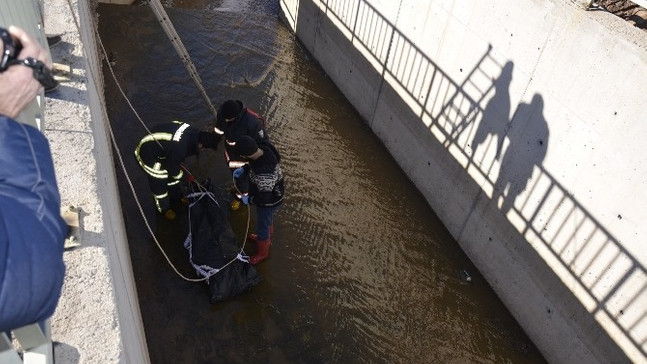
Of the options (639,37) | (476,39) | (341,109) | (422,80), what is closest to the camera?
(639,37)

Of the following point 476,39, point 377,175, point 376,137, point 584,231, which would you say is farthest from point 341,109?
point 584,231

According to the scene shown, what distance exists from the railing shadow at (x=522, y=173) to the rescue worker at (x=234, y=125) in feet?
8.27

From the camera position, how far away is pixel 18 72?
4.92ft

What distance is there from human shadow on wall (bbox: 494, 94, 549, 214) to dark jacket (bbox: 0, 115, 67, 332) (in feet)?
15.2

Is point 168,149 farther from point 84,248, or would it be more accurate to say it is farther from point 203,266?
point 84,248

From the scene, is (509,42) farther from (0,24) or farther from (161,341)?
(161,341)

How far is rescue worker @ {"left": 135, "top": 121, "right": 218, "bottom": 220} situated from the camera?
5121mm

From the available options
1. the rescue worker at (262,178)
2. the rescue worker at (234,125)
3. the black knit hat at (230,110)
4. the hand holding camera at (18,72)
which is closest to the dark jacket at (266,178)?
the rescue worker at (262,178)

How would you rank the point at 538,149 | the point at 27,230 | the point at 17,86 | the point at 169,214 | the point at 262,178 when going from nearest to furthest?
the point at 27,230, the point at 17,86, the point at 538,149, the point at 262,178, the point at 169,214

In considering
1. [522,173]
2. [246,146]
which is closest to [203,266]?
[246,146]

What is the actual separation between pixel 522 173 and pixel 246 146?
3035mm

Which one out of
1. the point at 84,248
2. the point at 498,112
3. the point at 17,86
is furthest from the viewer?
the point at 498,112

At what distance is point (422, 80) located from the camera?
651 cm

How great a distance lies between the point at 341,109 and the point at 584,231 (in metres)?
4.72
